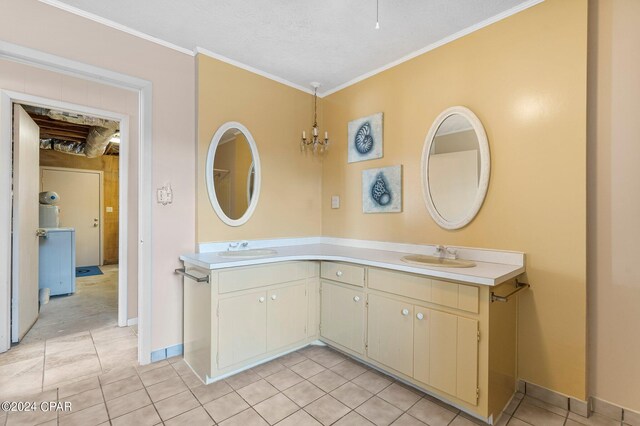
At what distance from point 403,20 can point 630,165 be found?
1.66 m

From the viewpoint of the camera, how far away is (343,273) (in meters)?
2.45

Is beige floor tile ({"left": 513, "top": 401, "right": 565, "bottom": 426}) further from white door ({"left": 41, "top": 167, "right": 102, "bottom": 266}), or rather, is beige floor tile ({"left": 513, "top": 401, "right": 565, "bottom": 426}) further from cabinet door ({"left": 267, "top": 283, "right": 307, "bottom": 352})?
white door ({"left": 41, "top": 167, "right": 102, "bottom": 266})

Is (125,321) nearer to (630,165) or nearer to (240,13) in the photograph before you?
(240,13)

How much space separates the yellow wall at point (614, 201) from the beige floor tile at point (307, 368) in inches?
68.4

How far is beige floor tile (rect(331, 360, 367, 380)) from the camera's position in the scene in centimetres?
222

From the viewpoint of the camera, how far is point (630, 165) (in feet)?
5.51

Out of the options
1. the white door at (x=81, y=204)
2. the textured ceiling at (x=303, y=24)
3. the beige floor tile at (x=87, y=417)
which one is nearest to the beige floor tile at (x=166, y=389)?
the beige floor tile at (x=87, y=417)

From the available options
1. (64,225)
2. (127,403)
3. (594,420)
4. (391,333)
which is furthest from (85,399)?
(64,225)

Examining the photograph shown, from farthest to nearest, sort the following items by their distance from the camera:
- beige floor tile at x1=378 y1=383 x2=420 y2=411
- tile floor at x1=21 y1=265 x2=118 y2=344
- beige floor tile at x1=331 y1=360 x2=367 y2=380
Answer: tile floor at x1=21 y1=265 x2=118 y2=344
beige floor tile at x1=331 y1=360 x2=367 y2=380
beige floor tile at x1=378 y1=383 x2=420 y2=411

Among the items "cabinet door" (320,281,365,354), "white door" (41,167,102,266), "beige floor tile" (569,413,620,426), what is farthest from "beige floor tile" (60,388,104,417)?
"white door" (41,167,102,266)

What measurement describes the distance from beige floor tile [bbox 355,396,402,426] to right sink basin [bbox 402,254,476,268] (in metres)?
0.91

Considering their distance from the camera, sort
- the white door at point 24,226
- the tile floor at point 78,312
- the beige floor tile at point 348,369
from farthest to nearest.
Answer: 1. the tile floor at point 78,312
2. the white door at point 24,226
3. the beige floor tile at point 348,369

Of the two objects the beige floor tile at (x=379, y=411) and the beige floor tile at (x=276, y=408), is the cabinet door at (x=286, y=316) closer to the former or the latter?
the beige floor tile at (x=276, y=408)

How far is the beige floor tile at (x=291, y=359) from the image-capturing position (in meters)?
2.40
